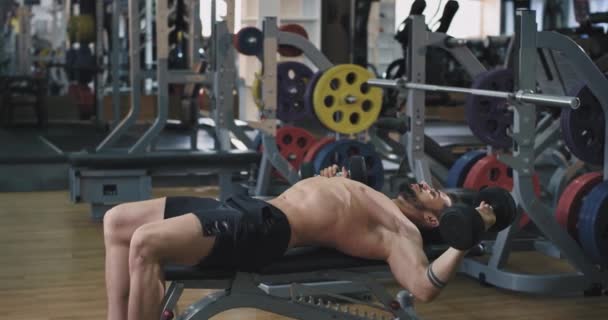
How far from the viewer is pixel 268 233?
2.27 meters

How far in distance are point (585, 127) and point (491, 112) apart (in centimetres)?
67

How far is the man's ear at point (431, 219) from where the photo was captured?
249 centimetres

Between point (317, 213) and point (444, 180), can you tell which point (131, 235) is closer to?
point (317, 213)

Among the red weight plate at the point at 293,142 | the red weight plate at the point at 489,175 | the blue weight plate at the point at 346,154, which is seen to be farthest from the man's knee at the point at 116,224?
the red weight plate at the point at 293,142

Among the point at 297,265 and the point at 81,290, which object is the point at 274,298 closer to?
the point at 297,265

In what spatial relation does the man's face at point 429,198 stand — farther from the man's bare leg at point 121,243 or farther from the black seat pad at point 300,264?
the man's bare leg at point 121,243

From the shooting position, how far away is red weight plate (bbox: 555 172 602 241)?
3291mm

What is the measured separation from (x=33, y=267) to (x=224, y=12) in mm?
2135

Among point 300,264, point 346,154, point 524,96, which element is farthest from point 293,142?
point 300,264

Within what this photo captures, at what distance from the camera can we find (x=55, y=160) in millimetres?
6824

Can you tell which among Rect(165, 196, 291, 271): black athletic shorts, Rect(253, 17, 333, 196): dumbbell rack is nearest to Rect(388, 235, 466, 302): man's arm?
Rect(165, 196, 291, 271): black athletic shorts

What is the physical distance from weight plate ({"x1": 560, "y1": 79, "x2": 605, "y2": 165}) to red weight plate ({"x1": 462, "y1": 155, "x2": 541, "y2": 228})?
512 mm

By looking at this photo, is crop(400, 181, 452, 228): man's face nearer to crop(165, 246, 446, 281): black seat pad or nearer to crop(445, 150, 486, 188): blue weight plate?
crop(165, 246, 446, 281): black seat pad

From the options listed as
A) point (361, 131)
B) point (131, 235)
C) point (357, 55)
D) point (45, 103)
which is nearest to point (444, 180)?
point (361, 131)
